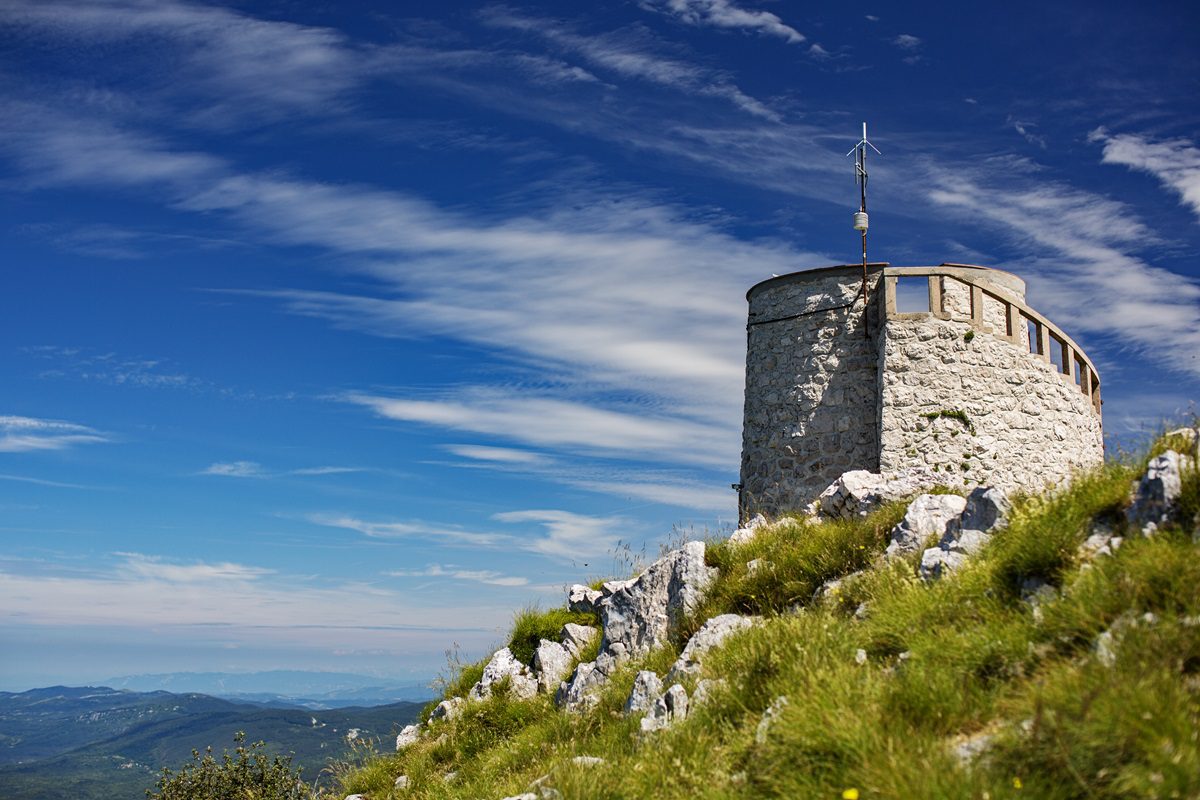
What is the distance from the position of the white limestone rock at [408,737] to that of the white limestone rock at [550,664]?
2559mm

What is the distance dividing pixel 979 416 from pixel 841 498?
7.50m

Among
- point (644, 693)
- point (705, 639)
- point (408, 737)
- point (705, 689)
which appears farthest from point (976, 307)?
point (408, 737)

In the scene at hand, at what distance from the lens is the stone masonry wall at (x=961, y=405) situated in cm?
1980

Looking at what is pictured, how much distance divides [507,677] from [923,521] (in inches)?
318

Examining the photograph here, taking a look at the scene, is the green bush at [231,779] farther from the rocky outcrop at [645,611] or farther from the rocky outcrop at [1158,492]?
the rocky outcrop at [1158,492]

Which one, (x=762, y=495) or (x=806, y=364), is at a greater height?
(x=806, y=364)

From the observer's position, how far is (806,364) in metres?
21.9

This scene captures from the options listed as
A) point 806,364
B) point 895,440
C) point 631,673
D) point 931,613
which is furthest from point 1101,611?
point 806,364

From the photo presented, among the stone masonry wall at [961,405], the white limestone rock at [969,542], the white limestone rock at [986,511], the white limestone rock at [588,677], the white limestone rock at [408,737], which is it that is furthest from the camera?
the stone masonry wall at [961,405]

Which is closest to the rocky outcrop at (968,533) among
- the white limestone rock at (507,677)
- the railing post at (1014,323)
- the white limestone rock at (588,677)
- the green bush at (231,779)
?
the white limestone rock at (588,677)

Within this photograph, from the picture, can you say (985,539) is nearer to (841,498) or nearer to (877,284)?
(841,498)

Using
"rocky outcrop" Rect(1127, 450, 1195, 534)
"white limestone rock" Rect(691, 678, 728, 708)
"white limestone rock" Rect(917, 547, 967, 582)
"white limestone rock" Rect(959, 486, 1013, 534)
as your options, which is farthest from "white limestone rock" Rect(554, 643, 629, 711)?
"rocky outcrop" Rect(1127, 450, 1195, 534)

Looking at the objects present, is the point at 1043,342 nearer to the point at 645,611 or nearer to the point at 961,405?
the point at 961,405

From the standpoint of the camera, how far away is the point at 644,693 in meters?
11.0
